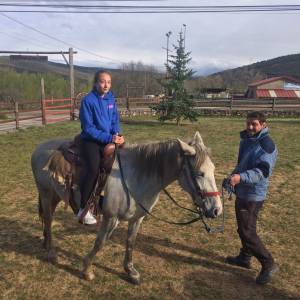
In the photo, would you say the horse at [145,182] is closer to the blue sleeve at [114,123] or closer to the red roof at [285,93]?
the blue sleeve at [114,123]

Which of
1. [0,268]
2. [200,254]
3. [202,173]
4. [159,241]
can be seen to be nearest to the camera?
[202,173]

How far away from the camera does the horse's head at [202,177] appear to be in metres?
3.36

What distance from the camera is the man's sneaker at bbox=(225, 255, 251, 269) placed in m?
4.38

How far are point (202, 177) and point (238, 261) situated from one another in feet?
5.34

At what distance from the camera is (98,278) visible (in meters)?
4.08

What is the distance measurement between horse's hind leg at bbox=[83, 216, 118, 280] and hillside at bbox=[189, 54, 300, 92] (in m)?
88.9

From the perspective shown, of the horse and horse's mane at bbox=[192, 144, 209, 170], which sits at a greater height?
horse's mane at bbox=[192, 144, 209, 170]

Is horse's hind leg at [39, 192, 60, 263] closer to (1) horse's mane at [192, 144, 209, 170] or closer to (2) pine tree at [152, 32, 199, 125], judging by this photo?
(1) horse's mane at [192, 144, 209, 170]

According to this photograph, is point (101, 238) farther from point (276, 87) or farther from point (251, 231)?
point (276, 87)

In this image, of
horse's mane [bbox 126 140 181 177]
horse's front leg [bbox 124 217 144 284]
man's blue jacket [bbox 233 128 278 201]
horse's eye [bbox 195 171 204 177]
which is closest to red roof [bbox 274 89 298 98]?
man's blue jacket [bbox 233 128 278 201]

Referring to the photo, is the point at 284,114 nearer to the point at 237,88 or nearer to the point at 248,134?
the point at 248,134

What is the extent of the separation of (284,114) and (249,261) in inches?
982

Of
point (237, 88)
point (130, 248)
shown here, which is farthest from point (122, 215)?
point (237, 88)

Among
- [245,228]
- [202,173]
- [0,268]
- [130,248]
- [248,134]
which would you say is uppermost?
[248,134]
